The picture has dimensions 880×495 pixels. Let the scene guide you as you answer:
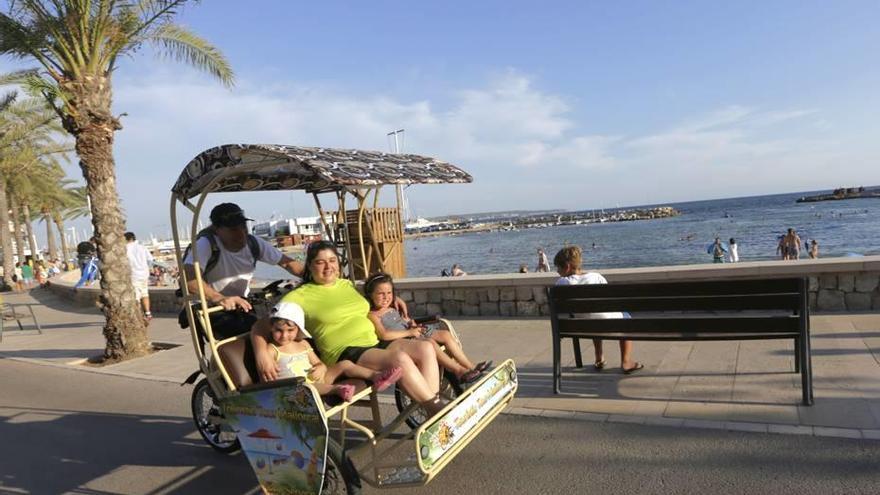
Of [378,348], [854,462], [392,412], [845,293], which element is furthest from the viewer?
[845,293]

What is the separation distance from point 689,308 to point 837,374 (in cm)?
143

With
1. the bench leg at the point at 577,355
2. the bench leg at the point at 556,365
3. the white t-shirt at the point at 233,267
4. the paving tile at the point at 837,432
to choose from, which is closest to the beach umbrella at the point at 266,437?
the white t-shirt at the point at 233,267

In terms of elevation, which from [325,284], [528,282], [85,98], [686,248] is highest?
[85,98]

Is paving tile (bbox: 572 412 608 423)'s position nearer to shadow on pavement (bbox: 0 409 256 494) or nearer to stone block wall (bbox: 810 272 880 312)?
shadow on pavement (bbox: 0 409 256 494)

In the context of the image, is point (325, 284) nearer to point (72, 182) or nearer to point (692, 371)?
point (692, 371)

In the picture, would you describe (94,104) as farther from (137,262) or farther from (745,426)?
(745,426)

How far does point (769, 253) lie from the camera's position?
3469 centimetres

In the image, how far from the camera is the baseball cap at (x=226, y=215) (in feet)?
14.9

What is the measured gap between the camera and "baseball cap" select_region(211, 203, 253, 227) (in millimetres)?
4537

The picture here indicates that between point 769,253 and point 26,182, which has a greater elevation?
point 26,182

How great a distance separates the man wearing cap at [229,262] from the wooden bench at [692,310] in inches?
93.1

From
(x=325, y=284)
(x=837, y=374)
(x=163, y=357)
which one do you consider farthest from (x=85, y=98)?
(x=837, y=374)

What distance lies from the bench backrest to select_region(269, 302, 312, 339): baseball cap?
84.6 inches

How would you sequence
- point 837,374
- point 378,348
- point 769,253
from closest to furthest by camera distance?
point 378,348
point 837,374
point 769,253
